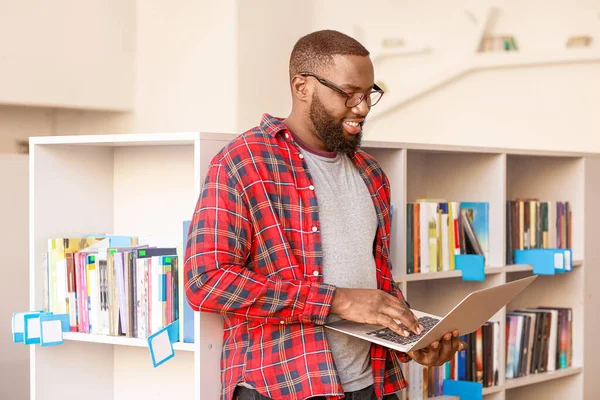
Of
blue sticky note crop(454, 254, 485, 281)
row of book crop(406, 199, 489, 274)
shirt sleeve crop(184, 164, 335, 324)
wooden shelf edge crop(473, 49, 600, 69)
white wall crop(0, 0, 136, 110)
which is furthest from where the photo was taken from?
wooden shelf edge crop(473, 49, 600, 69)

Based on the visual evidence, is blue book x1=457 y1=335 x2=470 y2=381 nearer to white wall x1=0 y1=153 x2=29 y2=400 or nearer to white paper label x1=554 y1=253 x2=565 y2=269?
white paper label x1=554 y1=253 x2=565 y2=269

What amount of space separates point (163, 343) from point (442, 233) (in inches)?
52.2

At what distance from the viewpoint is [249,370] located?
189cm

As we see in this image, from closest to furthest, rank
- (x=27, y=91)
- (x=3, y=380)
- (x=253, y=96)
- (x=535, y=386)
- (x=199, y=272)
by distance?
(x=199, y=272), (x=535, y=386), (x=3, y=380), (x=27, y=91), (x=253, y=96)

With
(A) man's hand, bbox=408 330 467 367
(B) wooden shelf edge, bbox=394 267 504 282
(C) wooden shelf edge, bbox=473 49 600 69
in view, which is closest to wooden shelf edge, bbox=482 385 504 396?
(B) wooden shelf edge, bbox=394 267 504 282

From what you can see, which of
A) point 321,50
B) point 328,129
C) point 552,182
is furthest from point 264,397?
point 552,182

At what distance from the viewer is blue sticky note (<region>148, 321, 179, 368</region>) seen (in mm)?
2109

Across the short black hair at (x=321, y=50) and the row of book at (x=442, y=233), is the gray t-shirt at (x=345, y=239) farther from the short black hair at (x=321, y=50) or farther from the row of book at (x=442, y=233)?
the row of book at (x=442, y=233)

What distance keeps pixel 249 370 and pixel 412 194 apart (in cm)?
172

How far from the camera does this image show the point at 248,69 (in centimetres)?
493

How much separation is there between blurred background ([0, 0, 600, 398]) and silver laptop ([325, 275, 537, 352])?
2.92 m

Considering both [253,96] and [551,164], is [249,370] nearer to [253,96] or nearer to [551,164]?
[551,164]

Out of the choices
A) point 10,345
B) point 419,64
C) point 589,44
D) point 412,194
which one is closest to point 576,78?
point 589,44

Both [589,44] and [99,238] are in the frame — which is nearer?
[99,238]
